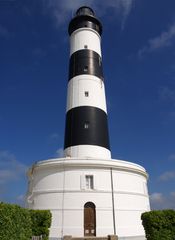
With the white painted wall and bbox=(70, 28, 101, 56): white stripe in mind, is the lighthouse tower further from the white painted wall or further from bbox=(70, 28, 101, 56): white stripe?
Result: the white painted wall

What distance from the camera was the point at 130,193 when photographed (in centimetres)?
1620

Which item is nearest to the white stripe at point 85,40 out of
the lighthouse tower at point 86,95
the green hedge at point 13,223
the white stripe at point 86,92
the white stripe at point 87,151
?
the lighthouse tower at point 86,95

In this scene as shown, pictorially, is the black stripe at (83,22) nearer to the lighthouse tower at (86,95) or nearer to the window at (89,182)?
the lighthouse tower at (86,95)

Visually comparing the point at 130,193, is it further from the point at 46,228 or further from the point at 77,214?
the point at 46,228

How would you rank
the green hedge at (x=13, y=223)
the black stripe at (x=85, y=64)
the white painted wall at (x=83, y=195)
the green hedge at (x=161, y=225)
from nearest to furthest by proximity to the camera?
the green hedge at (x=13, y=223) → the green hedge at (x=161, y=225) → the white painted wall at (x=83, y=195) → the black stripe at (x=85, y=64)

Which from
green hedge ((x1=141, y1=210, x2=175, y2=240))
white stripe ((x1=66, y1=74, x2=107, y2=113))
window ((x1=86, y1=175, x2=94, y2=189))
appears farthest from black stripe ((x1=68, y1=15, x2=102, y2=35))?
green hedge ((x1=141, y1=210, x2=175, y2=240))

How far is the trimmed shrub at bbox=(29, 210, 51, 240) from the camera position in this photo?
12188 millimetres

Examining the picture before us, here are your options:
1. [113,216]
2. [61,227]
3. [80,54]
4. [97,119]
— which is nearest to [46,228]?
[61,227]

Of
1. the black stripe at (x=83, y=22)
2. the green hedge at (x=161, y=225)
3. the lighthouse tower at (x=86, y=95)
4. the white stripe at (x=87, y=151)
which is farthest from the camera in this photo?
the black stripe at (x=83, y=22)

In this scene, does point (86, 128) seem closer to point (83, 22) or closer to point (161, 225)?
point (161, 225)

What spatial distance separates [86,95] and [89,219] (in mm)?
8909

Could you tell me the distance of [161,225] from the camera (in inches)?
426

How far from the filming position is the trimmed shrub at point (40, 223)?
480 inches

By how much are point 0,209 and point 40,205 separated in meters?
8.39
